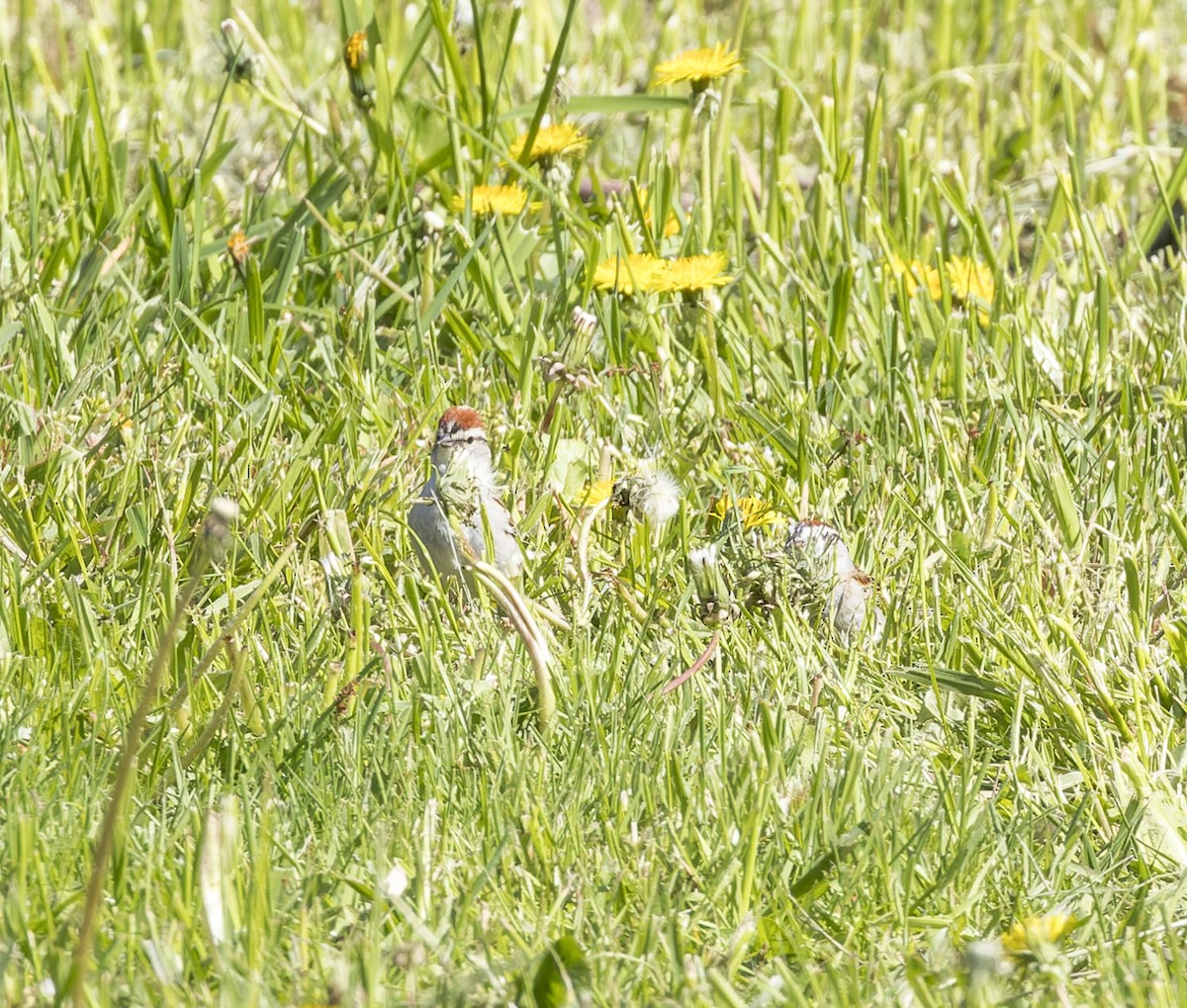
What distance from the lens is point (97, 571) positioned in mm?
2906

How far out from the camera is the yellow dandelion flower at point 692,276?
138 inches

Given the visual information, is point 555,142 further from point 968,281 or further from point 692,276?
point 968,281

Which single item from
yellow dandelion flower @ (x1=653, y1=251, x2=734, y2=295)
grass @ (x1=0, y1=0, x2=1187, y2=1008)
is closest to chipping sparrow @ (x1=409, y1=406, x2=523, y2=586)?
grass @ (x1=0, y1=0, x2=1187, y2=1008)

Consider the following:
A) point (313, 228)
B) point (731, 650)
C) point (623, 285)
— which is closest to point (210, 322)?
point (313, 228)

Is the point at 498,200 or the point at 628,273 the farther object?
the point at 498,200

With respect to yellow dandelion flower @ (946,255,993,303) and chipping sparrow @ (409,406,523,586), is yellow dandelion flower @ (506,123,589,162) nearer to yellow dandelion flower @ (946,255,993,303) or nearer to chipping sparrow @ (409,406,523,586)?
yellow dandelion flower @ (946,255,993,303)

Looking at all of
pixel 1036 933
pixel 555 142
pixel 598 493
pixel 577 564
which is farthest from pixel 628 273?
pixel 1036 933

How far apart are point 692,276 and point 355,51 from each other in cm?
109

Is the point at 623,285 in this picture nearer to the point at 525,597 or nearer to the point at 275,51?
the point at 525,597

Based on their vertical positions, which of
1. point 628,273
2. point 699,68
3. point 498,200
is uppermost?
point 699,68

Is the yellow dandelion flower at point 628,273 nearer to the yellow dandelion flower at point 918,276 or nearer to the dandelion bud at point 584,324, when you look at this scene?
the dandelion bud at point 584,324

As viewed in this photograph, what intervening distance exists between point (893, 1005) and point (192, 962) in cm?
85

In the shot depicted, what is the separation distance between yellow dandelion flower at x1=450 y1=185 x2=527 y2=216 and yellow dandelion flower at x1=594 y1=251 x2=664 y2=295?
0.33 metres

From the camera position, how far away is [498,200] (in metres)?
4.00
